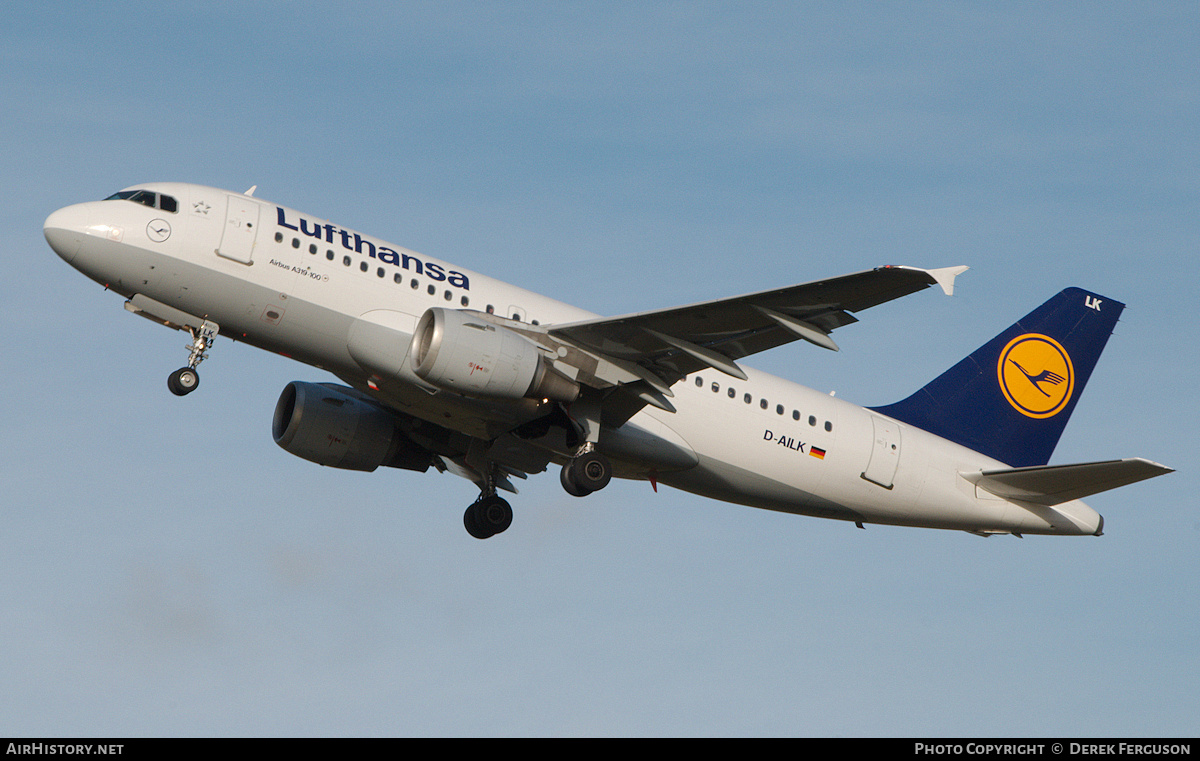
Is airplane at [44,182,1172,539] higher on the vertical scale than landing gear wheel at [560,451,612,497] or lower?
higher

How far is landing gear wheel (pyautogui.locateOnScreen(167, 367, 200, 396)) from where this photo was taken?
998 inches

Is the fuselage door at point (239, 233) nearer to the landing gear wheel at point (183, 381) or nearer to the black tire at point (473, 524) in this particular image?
the landing gear wheel at point (183, 381)

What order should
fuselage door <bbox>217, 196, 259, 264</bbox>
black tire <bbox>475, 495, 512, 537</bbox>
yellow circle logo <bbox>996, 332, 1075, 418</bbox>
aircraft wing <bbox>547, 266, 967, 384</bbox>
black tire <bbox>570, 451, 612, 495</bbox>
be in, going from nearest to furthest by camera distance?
aircraft wing <bbox>547, 266, 967, 384</bbox>, fuselage door <bbox>217, 196, 259, 264</bbox>, black tire <bbox>570, 451, 612, 495</bbox>, black tire <bbox>475, 495, 512, 537</bbox>, yellow circle logo <bbox>996, 332, 1075, 418</bbox>

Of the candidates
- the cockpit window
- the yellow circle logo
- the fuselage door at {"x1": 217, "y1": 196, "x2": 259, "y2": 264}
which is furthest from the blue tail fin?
the cockpit window

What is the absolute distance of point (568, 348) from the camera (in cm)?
2616

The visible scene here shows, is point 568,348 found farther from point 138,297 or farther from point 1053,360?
point 1053,360

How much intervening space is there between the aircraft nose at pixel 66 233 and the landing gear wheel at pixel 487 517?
11222mm

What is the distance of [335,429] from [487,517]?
170 inches

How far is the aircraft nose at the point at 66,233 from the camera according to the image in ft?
82.1

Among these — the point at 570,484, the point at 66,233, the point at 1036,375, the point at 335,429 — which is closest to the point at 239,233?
the point at 66,233

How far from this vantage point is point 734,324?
2472cm

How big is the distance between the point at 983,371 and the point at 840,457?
6.00 meters

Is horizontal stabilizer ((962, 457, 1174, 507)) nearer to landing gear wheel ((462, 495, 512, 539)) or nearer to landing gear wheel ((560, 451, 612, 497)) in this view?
landing gear wheel ((560, 451, 612, 497))

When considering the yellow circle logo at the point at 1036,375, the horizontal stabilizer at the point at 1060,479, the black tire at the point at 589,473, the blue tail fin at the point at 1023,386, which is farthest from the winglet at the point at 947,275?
the yellow circle logo at the point at 1036,375
